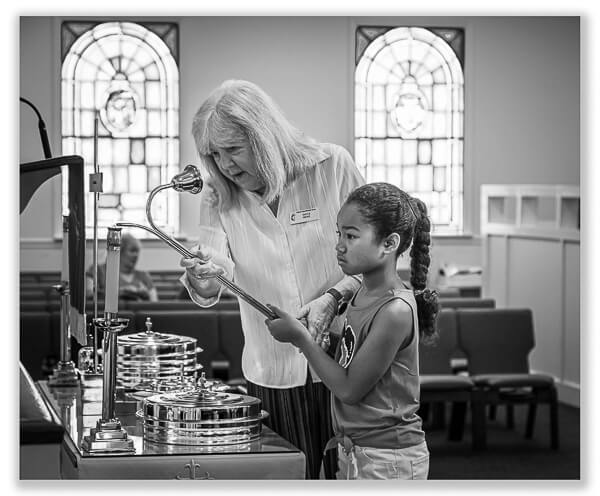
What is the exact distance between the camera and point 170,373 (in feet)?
9.22

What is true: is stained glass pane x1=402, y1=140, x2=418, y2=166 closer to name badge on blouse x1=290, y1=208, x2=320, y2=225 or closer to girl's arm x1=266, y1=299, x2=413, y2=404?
name badge on blouse x1=290, y1=208, x2=320, y2=225

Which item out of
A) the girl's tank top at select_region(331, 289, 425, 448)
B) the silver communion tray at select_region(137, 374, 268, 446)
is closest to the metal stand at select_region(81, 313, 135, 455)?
the silver communion tray at select_region(137, 374, 268, 446)

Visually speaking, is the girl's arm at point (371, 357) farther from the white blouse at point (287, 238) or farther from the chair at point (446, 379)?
the chair at point (446, 379)

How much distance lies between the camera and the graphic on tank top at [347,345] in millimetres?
2312

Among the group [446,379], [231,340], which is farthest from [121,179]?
[446,379]

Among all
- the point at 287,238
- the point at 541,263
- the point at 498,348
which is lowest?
the point at 498,348

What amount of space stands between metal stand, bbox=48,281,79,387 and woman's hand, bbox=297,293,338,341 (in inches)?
29.5

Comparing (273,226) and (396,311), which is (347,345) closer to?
(396,311)

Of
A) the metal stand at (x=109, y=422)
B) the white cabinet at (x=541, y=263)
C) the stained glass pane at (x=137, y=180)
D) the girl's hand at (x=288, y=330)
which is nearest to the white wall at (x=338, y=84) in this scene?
the white cabinet at (x=541, y=263)

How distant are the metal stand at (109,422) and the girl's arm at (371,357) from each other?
0.41 meters

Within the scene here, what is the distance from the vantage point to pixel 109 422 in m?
2.19

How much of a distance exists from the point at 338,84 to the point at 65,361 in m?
2.67

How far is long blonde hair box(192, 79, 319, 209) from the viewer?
2.63 m

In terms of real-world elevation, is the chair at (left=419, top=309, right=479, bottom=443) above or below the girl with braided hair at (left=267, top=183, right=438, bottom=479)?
below
